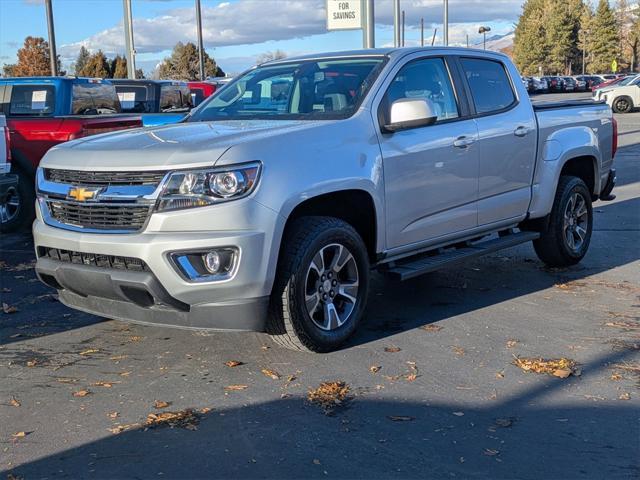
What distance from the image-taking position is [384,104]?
534 cm

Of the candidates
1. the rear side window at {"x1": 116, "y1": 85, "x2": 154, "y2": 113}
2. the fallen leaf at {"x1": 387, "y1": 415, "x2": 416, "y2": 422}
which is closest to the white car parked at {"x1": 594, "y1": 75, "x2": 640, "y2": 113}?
the rear side window at {"x1": 116, "y1": 85, "x2": 154, "y2": 113}

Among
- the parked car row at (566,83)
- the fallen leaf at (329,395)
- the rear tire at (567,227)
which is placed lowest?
the fallen leaf at (329,395)

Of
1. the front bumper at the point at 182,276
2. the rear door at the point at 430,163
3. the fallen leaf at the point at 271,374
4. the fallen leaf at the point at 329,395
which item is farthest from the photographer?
the rear door at the point at 430,163

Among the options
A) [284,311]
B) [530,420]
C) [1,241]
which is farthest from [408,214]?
[1,241]

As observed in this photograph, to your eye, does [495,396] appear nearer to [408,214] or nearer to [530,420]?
[530,420]

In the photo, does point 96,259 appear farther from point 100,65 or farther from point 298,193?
point 100,65

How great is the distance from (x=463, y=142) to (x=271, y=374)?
243cm

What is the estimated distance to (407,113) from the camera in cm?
516

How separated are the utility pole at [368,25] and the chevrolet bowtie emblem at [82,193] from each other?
11733 mm

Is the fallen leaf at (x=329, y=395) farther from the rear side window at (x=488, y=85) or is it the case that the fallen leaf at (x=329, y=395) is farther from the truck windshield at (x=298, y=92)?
the rear side window at (x=488, y=85)

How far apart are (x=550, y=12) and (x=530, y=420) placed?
90513mm

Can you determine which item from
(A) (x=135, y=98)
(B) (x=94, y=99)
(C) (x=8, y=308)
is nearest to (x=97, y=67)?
(A) (x=135, y=98)

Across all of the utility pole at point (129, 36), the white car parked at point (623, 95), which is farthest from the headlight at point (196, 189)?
the white car parked at point (623, 95)

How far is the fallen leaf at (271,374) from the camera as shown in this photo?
180 inches
